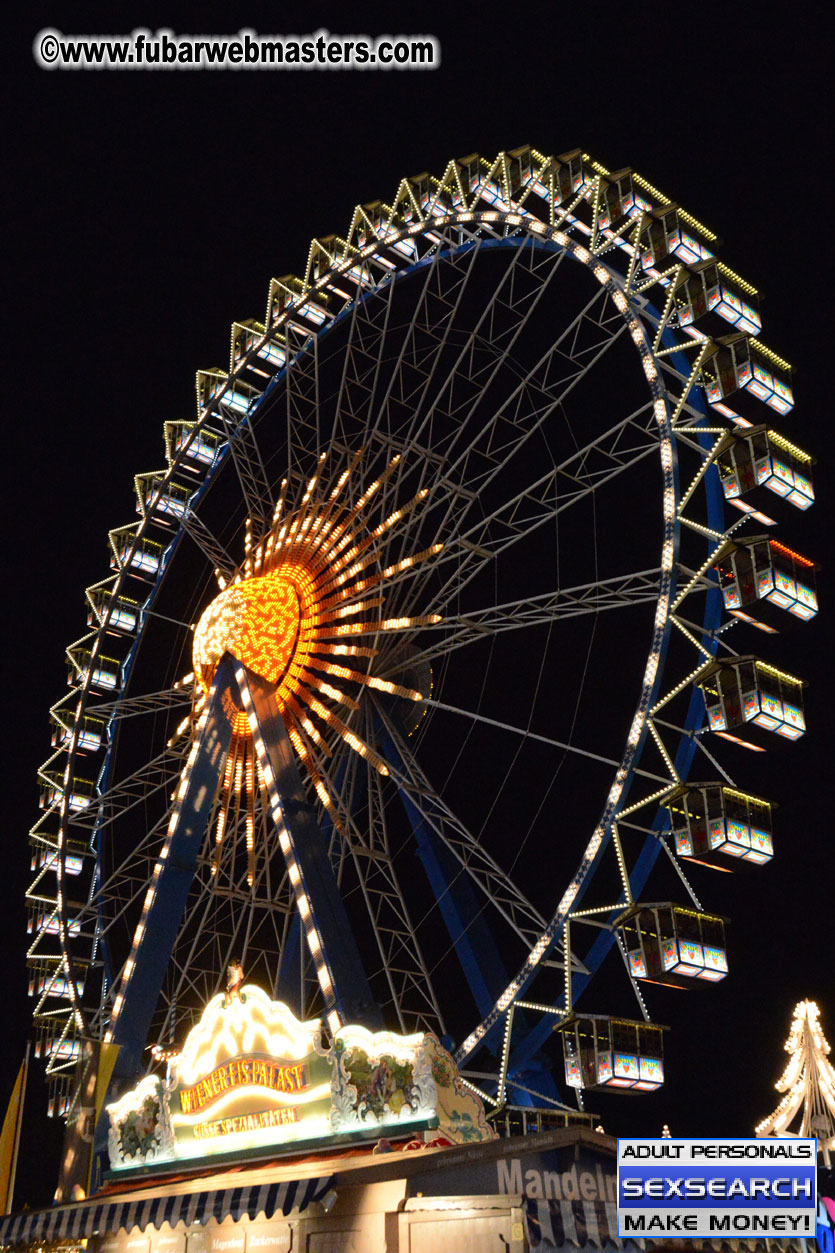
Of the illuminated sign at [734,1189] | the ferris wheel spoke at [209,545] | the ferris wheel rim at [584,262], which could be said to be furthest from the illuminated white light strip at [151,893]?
the illuminated sign at [734,1189]

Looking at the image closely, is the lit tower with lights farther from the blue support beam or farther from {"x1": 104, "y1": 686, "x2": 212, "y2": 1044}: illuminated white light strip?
the blue support beam

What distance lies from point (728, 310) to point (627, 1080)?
9441 millimetres

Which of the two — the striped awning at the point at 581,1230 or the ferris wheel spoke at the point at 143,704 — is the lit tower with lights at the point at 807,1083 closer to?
the ferris wheel spoke at the point at 143,704

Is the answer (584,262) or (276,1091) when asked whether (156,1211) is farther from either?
(584,262)

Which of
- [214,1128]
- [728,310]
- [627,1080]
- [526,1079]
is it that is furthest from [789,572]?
[214,1128]

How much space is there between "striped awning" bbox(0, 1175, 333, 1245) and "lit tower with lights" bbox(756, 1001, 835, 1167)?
2420cm

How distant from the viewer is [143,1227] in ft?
42.6

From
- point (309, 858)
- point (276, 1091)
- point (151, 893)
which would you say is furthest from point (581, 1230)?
point (151, 893)

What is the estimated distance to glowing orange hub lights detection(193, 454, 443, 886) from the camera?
18828mm

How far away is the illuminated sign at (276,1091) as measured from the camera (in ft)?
40.3

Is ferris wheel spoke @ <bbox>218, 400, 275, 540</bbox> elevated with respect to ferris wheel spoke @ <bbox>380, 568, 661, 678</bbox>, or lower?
elevated

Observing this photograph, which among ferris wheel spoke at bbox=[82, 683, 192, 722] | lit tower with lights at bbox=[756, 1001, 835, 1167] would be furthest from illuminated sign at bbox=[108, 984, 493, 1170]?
lit tower with lights at bbox=[756, 1001, 835, 1167]

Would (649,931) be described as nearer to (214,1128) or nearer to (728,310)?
(214,1128)

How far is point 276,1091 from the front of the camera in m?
13.6
